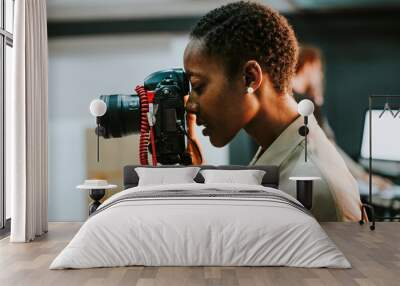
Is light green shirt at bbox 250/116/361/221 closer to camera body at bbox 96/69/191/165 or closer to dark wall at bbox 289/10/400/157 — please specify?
dark wall at bbox 289/10/400/157

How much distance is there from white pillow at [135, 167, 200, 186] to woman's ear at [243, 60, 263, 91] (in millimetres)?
1269

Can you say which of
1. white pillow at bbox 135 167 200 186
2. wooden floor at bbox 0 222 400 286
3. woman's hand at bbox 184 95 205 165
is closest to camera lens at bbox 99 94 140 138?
woman's hand at bbox 184 95 205 165

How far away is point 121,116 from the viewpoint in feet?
25.3

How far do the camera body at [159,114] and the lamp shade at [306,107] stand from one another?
4.64ft

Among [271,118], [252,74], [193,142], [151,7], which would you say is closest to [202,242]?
[193,142]

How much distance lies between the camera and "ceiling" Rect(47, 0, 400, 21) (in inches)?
301

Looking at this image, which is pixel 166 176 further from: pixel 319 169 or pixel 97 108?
pixel 319 169

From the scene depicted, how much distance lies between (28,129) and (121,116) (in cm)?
161

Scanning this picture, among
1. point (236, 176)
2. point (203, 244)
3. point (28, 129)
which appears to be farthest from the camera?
point (236, 176)

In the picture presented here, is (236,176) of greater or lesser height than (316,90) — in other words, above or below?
below

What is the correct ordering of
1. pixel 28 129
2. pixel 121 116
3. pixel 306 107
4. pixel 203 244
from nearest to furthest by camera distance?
pixel 203 244, pixel 28 129, pixel 306 107, pixel 121 116

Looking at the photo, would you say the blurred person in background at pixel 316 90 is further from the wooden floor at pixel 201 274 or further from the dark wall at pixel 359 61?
the wooden floor at pixel 201 274

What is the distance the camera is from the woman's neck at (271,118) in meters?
7.50

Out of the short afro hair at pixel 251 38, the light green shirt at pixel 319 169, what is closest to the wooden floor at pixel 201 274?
the light green shirt at pixel 319 169
